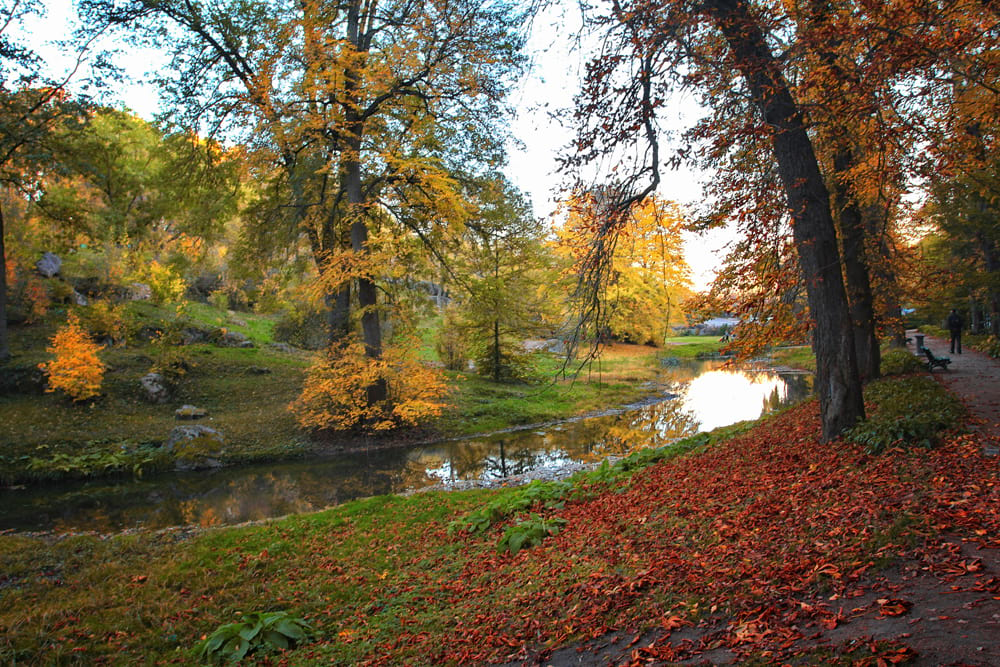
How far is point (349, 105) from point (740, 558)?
518 inches

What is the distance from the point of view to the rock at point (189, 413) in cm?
1722

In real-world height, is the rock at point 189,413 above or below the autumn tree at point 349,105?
below

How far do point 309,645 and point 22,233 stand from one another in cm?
2281

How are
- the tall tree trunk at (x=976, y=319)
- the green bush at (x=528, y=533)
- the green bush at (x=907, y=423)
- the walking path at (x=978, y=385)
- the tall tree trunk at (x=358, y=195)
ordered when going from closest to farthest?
the green bush at (x=907, y=423) → the green bush at (x=528, y=533) → the walking path at (x=978, y=385) → the tall tree trunk at (x=358, y=195) → the tall tree trunk at (x=976, y=319)

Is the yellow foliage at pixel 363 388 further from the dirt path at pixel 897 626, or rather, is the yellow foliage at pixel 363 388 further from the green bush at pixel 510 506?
the dirt path at pixel 897 626

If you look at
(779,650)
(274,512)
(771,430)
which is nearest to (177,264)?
(274,512)

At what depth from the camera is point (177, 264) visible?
1598 centimetres

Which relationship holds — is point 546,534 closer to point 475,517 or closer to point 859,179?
point 475,517

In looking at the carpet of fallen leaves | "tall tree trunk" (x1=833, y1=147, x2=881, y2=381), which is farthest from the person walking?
the carpet of fallen leaves

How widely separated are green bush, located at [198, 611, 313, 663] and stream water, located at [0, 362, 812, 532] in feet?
20.5

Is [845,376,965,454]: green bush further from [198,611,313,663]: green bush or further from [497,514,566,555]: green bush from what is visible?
[198,611,313,663]: green bush

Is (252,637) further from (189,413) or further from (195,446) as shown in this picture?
(189,413)

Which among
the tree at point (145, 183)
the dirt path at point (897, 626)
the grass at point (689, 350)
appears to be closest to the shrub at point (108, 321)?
the tree at point (145, 183)

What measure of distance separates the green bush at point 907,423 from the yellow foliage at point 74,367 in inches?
747
